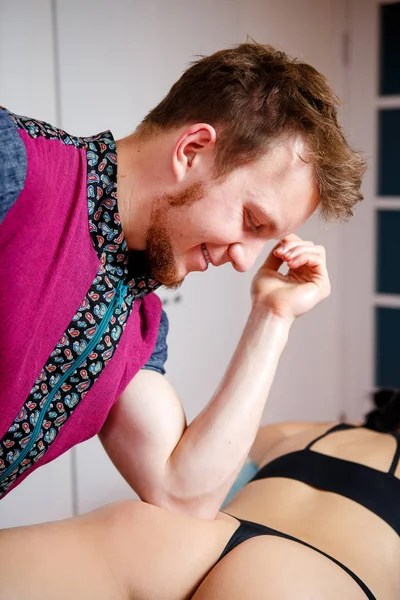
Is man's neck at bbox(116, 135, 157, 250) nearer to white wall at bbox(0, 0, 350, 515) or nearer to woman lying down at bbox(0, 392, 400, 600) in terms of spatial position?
woman lying down at bbox(0, 392, 400, 600)

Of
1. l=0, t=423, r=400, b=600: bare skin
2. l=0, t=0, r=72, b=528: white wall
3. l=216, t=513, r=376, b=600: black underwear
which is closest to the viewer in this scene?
l=0, t=423, r=400, b=600: bare skin

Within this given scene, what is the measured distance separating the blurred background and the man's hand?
507 mm

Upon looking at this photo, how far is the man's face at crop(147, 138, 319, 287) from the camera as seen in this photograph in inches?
46.3

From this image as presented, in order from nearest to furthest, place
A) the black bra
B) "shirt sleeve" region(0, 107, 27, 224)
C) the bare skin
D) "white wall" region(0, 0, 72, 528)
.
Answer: "shirt sleeve" region(0, 107, 27, 224) < the bare skin < the black bra < "white wall" region(0, 0, 72, 528)

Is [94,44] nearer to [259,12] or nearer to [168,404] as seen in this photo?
[259,12]

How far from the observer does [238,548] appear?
1265 mm

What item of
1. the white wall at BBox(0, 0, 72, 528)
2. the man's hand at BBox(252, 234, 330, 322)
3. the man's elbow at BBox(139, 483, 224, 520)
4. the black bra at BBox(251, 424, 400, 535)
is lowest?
the black bra at BBox(251, 424, 400, 535)

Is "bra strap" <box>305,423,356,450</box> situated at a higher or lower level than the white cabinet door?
lower

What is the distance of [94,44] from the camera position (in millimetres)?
2137

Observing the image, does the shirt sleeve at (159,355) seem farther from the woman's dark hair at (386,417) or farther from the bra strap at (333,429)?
the woman's dark hair at (386,417)

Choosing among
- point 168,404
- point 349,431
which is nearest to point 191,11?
point 349,431

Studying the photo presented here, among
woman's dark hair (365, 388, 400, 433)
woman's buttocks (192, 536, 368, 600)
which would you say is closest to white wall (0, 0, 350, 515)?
woman's dark hair (365, 388, 400, 433)

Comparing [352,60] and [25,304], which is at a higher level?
[352,60]

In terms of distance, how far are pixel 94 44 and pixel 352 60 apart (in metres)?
1.49
